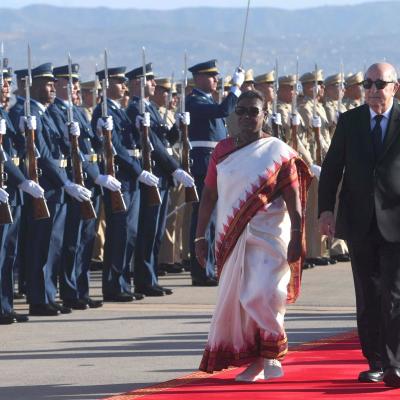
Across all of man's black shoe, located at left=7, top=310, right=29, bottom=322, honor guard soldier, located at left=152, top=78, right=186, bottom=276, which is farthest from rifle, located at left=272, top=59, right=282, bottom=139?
man's black shoe, located at left=7, top=310, right=29, bottom=322

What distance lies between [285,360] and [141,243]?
4981 mm

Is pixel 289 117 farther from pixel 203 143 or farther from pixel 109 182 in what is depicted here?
pixel 109 182

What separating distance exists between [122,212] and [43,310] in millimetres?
1354

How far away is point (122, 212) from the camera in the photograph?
16.5 m

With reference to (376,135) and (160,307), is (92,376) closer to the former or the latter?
(376,135)

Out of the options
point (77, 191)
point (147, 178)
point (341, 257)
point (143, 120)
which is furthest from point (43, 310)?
point (341, 257)

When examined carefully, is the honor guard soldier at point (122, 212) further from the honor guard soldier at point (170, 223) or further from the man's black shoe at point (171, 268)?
the man's black shoe at point (171, 268)

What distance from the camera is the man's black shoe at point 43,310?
50.8ft

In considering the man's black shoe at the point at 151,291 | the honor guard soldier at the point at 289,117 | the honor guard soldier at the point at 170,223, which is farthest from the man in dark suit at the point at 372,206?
the honor guard soldier at the point at 289,117

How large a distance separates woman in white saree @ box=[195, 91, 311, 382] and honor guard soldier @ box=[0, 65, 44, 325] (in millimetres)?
A: 3343

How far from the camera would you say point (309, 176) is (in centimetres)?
1188

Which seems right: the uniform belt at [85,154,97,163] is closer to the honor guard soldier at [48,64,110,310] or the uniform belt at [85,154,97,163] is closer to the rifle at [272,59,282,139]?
the honor guard soldier at [48,64,110,310]

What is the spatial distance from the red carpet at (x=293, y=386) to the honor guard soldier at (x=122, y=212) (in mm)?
4148

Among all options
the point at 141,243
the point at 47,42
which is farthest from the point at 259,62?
the point at 141,243
